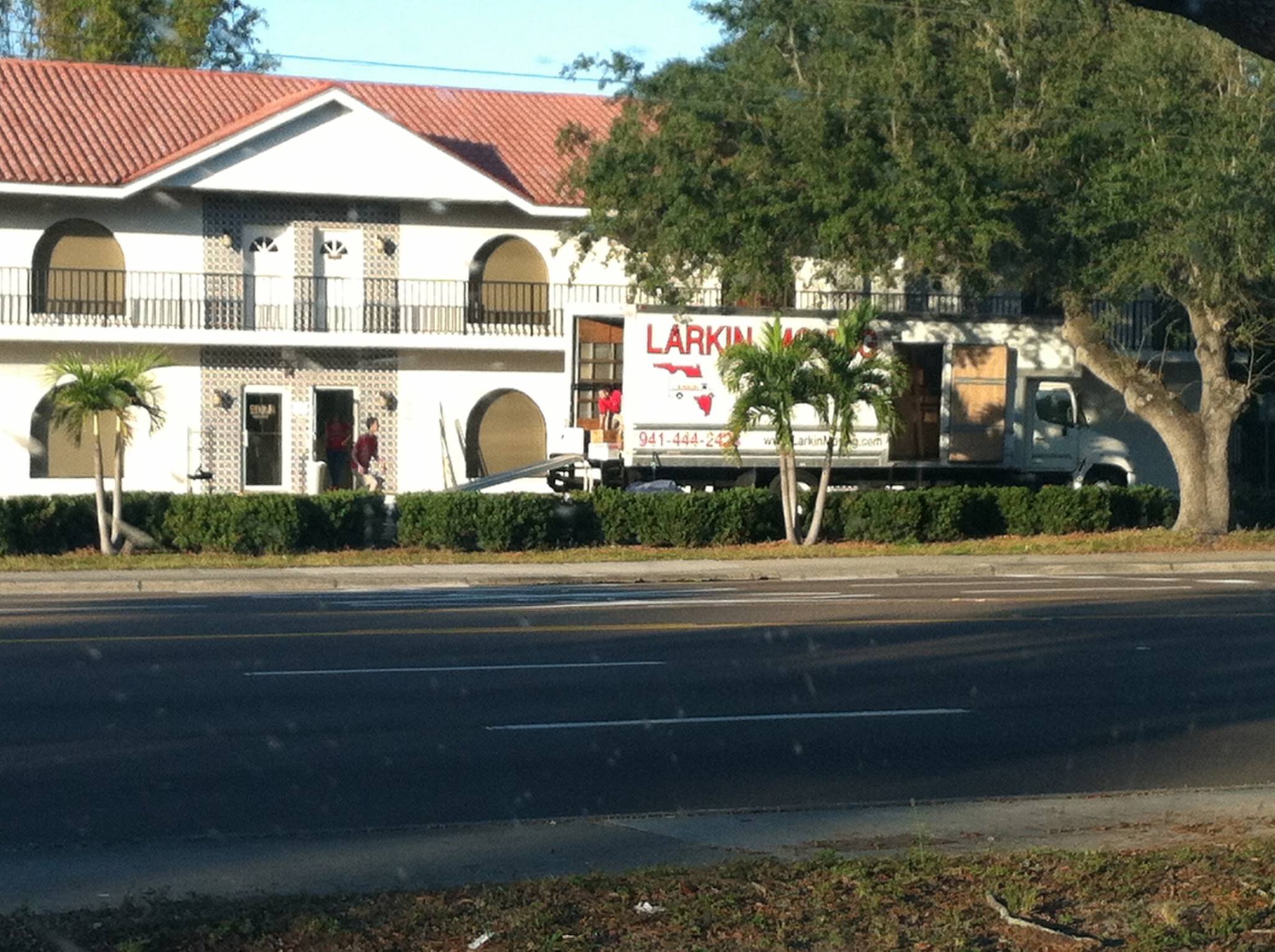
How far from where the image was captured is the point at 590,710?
1153cm

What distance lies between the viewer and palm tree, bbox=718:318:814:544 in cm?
2709

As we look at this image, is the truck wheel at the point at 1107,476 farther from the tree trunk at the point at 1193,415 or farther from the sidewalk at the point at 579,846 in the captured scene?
the sidewalk at the point at 579,846

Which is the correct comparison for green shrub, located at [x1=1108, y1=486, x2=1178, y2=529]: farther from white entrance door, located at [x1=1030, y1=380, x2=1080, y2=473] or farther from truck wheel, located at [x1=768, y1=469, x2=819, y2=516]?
truck wheel, located at [x1=768, y1=469, x2=819, y2=516]

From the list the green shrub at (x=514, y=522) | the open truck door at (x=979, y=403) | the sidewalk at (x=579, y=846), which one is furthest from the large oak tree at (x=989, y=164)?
the sidewalk at (x=579, y=846)

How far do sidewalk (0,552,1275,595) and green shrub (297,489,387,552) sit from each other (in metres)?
2.17

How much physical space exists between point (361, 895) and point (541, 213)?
30790 millimetres

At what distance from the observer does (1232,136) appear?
86.1ft

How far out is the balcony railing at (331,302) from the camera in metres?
34.9

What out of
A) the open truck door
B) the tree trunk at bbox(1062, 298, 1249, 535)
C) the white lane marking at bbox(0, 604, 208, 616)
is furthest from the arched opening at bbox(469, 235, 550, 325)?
the white lane marking at bbox(0, 604, 208, 616)

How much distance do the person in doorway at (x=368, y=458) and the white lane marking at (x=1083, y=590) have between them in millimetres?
17834

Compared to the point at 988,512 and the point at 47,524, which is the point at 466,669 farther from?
the point at 988,512

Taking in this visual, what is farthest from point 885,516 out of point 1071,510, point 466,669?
point 466,669

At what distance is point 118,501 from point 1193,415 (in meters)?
18.4

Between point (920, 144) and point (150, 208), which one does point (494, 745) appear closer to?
point (920, 144)
